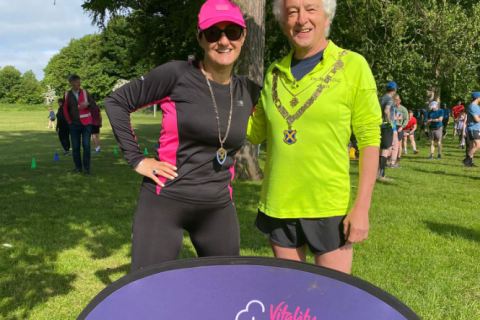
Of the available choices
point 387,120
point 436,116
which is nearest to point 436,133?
point 436,116

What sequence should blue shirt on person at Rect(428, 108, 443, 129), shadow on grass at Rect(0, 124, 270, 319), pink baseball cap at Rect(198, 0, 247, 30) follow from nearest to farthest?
pink baseball cap at Rect(198, 0, 247, 30), shadow on grass at Rect(0, 124, 270, 319), blue shirt on person at Rect(428, 108, 443, 129)

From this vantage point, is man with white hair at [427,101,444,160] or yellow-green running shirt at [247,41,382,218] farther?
man with white hair at [427,101,444,160]

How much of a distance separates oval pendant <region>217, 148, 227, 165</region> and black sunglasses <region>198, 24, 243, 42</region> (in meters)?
0.59

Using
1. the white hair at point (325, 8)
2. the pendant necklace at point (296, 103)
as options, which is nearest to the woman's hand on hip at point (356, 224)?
the pendant necklace at point (296, 103)

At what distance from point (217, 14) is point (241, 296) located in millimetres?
1430

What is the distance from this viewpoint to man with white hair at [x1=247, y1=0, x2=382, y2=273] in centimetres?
196

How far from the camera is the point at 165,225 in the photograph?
2.26 meters

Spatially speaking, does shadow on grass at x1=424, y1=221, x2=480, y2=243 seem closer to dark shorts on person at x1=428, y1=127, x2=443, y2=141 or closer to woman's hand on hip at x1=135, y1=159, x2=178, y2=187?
woman's hand on hip at x1=135, y1=159, x2=178, y2=187

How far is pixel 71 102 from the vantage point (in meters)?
9.72

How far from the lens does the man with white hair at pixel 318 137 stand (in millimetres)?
1964

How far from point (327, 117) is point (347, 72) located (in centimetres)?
23

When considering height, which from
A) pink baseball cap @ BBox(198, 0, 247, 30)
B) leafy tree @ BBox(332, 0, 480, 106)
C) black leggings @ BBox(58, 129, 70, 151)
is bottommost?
black leggings @ BBox(58, 129, 70, 151)

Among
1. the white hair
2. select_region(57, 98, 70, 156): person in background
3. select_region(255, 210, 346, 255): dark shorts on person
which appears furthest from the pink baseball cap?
select_region(57, 98, 70, 156): person in background

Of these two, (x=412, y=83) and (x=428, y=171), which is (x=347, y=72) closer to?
(x=428, y=171)
